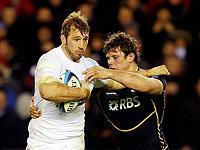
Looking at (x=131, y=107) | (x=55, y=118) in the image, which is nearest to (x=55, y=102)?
(x=55, y=118)

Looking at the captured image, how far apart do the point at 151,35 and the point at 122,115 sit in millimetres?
5191

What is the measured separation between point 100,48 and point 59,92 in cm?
570

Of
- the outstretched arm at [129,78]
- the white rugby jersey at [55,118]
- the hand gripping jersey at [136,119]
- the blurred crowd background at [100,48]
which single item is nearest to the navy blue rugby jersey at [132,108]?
the hand gripping jersey at [136,119]

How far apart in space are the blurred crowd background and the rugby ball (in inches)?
149

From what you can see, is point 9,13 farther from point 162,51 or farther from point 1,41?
point 162,51

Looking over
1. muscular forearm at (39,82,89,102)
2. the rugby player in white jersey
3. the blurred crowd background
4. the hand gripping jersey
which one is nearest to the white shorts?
the rugby player in white jersey

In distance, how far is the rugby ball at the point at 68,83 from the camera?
7746 mm

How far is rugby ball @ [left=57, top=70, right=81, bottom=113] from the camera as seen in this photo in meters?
7.75

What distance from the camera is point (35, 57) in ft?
43.4

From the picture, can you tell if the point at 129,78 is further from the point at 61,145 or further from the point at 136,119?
the point at 61,145

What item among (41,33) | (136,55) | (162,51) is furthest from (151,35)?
(136,55)

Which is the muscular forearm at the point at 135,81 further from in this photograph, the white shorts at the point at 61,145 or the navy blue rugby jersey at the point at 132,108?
the white shorts at the point at 61,145

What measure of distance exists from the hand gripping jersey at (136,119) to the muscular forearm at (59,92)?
87 centimetres

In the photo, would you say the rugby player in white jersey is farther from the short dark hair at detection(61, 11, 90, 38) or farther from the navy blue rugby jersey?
the navy blue rugby jersey
